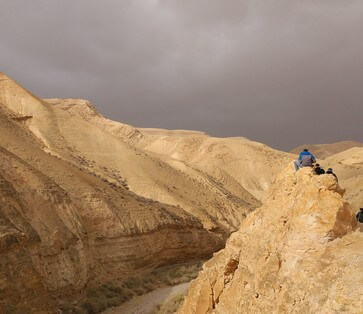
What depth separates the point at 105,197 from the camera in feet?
84.9

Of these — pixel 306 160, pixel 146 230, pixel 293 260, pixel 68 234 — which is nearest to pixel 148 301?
pixel 68 234

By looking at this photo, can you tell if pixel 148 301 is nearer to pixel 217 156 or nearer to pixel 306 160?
pixel 306 160

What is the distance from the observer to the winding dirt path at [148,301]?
19.0 metres

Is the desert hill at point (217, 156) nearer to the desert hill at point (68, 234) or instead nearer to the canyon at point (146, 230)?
the canyon at point (146, 230)

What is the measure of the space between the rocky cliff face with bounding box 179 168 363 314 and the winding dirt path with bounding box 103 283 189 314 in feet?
25.7

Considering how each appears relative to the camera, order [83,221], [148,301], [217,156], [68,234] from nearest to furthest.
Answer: [68,234] → [148,301] → [83,221] → [217,156]

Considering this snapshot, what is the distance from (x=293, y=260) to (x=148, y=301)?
13.8m

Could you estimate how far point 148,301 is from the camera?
2036 cm

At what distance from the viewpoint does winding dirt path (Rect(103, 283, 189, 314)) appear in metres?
19.0

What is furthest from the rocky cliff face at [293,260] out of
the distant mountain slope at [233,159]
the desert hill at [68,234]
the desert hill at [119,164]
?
the distant mountain slope at [233,159]

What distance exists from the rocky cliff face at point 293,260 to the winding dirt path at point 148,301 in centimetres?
782

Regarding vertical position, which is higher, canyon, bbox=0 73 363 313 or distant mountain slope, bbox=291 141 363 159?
distant mountain slope, bbox=291 141 363 159

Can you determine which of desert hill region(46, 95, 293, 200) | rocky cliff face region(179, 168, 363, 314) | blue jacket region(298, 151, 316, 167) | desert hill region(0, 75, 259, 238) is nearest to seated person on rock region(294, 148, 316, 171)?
blue jacket region(298, 151, 316, 167)

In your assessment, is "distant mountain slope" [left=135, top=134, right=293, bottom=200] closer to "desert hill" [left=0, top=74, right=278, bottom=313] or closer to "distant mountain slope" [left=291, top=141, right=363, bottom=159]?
"desert hill" [left=0, top=74, right=278, bottom=313]
